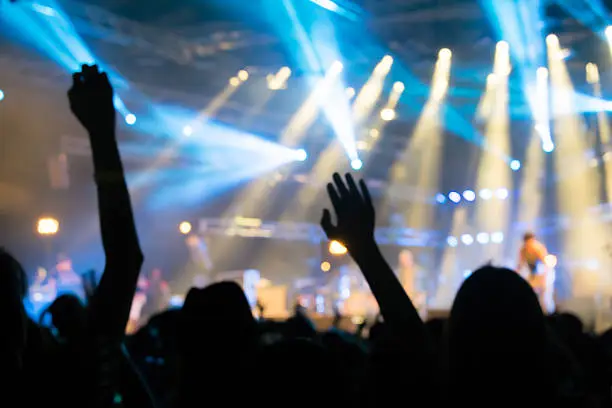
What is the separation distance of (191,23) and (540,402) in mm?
10613

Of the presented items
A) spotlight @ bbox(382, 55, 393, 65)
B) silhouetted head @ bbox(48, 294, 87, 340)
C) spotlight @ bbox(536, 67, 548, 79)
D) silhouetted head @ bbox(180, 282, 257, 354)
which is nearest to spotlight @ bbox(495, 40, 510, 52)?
spotlight @ bbox(536, 67, 548, 79)

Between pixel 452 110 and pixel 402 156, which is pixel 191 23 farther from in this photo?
pixel 402 156

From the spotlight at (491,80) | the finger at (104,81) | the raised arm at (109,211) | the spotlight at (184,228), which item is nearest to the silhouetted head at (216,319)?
the raised arm at (109,211)

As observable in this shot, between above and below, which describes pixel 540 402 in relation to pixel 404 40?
below

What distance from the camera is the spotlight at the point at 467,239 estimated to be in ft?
60.9

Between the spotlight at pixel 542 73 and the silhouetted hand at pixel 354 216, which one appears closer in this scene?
the silhouetted hand at pixel 354 216

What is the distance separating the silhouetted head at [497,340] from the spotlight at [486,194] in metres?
17.2

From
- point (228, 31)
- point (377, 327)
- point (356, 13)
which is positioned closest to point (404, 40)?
point (356, 13)

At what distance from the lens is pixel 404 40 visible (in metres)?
12.2

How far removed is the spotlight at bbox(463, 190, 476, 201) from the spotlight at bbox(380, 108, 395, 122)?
3500 millimetres

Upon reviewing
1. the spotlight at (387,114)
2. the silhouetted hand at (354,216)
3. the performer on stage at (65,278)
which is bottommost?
the silhouetted hand at (354,216)

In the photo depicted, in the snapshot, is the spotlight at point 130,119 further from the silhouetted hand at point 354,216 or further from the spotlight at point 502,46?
the silhouetted hand at point 354,216

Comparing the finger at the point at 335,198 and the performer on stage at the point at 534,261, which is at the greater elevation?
the performer on stage at the point at 534,261

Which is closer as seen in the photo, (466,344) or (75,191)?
(466,344)
